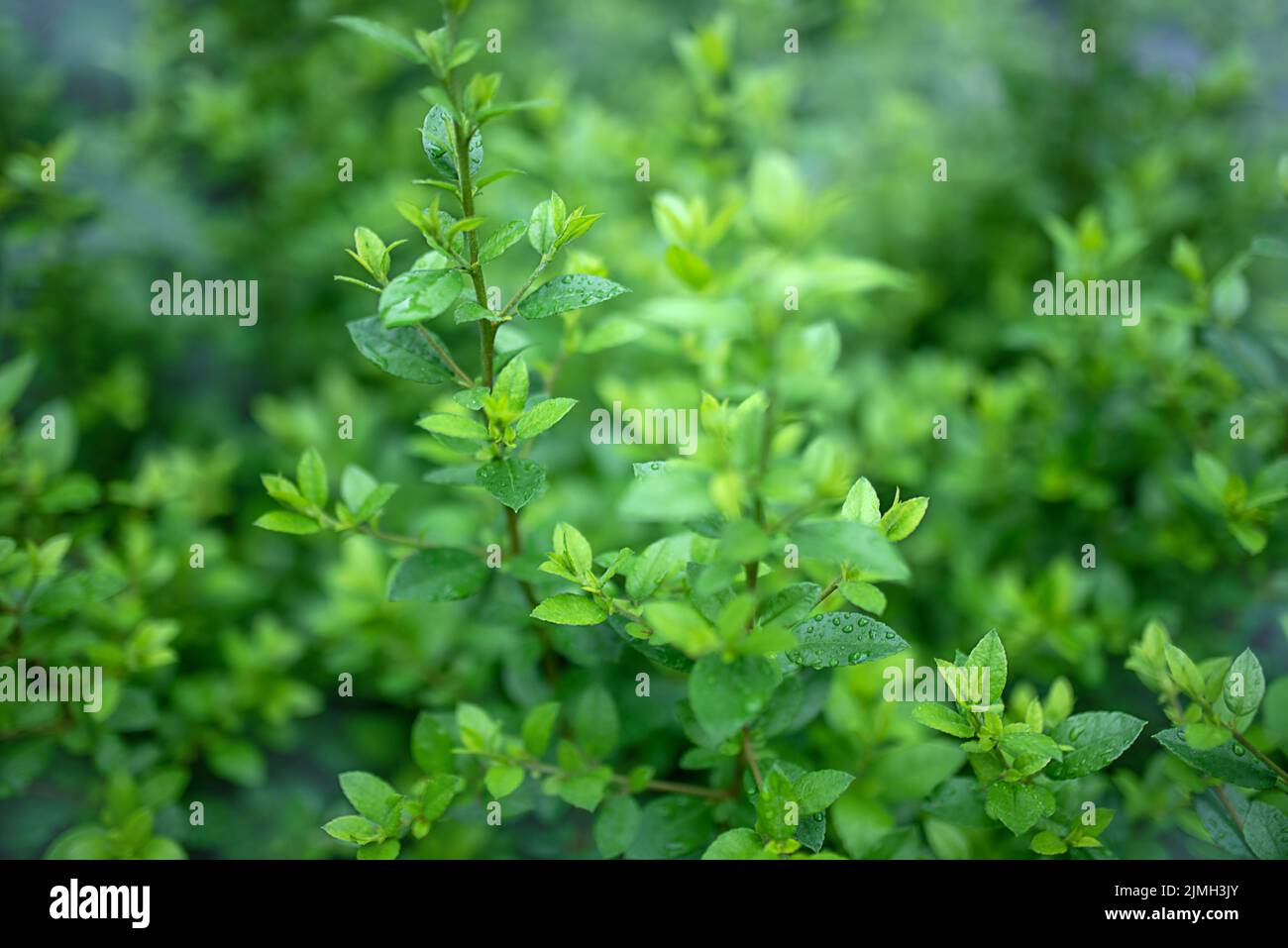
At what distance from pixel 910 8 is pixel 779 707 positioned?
270 cm

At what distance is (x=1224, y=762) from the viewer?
126cm

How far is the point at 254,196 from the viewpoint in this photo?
105 inches

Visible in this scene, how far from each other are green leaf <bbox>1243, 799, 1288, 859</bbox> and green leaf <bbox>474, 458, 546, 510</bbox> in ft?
3.44

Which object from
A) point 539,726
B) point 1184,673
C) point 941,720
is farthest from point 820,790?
point 1184,673

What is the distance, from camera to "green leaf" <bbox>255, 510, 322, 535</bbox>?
1.31m

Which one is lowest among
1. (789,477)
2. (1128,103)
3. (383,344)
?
(789,477)

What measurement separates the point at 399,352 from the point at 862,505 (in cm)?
64

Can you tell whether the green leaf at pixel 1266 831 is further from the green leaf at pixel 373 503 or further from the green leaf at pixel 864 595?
the green leaf at pixel 373 503

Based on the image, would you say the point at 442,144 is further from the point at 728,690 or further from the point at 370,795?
the point at 370,795

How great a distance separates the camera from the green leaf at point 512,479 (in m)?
1.20

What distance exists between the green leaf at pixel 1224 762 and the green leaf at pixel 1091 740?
0.18 ft

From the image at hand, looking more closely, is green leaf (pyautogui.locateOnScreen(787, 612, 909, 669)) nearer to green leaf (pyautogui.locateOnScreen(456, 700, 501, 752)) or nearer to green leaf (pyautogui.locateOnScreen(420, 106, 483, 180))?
green leaf (pyautogui.locateOnScreen(456, 700, 501, 752))
